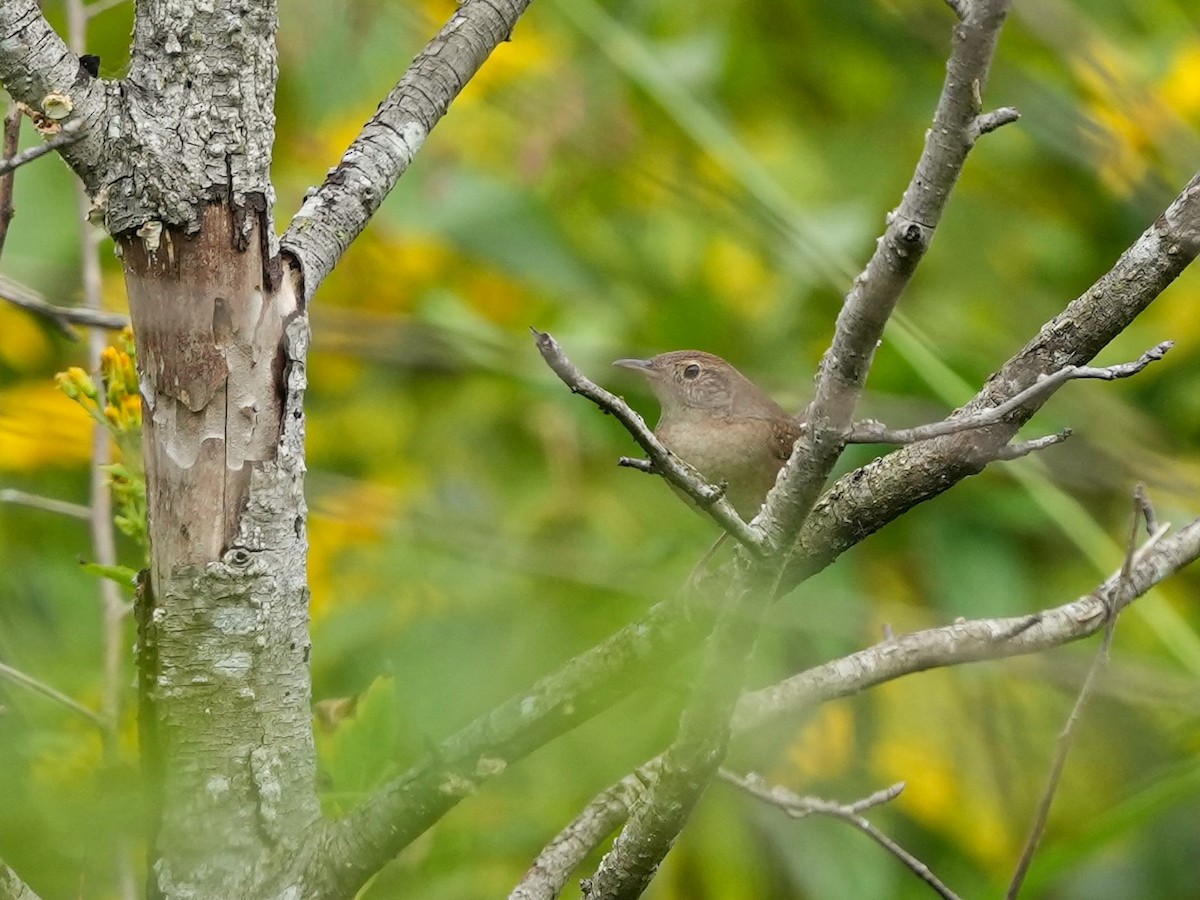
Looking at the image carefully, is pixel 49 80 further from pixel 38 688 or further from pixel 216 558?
pixel 38 688

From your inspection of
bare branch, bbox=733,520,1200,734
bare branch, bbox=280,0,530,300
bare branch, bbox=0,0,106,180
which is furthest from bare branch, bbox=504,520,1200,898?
bare branch, bbox=0,0,106,180

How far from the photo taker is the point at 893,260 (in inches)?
61.4

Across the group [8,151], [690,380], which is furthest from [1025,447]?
[690,380]

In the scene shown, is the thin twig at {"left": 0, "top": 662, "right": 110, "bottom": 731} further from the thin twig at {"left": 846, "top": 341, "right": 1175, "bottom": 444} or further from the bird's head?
the bird's head

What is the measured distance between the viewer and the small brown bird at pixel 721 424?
12.4 feet

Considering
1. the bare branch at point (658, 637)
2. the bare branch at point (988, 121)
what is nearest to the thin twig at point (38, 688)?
the bare branch at point (658, 637)

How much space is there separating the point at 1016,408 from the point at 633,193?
422cm

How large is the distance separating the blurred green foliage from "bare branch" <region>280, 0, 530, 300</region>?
136cm

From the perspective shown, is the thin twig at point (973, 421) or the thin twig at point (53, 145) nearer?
the thin twig at point (973, 421)

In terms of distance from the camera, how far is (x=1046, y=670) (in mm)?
3436

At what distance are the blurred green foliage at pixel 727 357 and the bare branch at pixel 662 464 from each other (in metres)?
1.64

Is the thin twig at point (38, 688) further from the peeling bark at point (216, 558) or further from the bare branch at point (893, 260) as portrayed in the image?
the bare branch at point (893, 260)

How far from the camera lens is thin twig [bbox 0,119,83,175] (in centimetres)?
193

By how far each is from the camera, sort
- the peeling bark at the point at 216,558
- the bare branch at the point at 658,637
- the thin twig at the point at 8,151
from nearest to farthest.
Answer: the bare branch at the point at 658,637, the peeling bark at the point at 216,558, the thin twig at the point at 8,151
